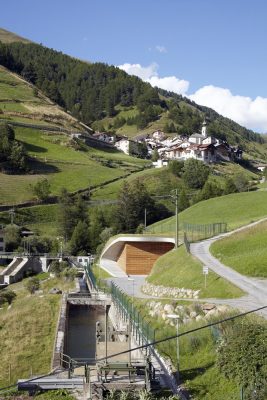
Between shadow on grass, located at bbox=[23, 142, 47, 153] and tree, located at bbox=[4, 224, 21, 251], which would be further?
shadow on grass, located at bbox=[23, 142, 47, 153]

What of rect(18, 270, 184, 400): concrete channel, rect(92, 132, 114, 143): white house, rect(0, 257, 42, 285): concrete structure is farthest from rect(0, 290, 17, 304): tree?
rect(92, 132, 114, 143): white house

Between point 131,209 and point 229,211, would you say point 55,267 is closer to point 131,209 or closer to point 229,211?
point 131,209

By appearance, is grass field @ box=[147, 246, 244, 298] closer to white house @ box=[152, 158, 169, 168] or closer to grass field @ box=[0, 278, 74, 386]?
grass field @ box=[0, 278, 74, 386]

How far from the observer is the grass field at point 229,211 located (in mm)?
54688

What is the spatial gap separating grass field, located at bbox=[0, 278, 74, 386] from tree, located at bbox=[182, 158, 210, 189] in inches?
2430

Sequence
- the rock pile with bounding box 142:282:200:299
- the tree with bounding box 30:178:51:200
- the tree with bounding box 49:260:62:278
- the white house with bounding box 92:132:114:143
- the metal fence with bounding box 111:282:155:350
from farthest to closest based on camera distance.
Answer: the white house with bounding box 92:132:114:143
the tree with bounding box 30:178:51:200
the tree with bounding box 49:260:62:278
the rock pile with bounding box 142:282:200:299
the metal fence with bounding box 111:282:155:350

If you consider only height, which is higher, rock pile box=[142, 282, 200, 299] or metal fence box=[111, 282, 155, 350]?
rock pile box=[142, 282, 200, 299]

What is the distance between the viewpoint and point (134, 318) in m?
25.0

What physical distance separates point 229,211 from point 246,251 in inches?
965

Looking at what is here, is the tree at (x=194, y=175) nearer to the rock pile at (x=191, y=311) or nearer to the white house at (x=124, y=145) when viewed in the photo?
the white house at (x=124, y=145)

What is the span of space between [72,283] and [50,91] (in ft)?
479

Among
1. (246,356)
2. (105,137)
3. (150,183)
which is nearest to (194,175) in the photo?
(150,183)

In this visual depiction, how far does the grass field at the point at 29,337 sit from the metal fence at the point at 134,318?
410 cm

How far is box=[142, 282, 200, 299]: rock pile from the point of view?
89.1ft
